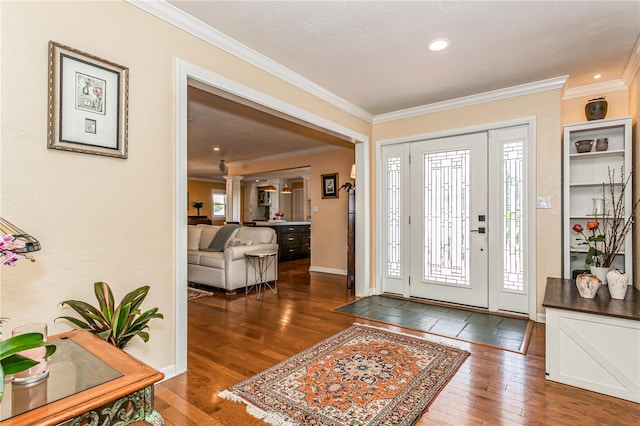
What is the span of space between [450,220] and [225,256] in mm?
3131

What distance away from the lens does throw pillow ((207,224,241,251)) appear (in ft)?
17.5

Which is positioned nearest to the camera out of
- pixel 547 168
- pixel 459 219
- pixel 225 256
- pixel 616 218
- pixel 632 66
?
pixel 632 66

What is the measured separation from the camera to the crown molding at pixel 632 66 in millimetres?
2712

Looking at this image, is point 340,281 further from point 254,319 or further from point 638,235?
point 638,235

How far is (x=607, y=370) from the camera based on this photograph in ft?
6.75

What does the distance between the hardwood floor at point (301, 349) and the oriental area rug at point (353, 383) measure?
0.08 metres

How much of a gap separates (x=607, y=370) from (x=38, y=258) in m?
3.40

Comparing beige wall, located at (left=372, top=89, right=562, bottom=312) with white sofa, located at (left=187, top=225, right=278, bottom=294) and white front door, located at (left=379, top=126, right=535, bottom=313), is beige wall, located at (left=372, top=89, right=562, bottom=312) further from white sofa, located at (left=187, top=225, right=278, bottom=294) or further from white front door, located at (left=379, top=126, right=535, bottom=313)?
white sofa, located at (left=187, top=225, right=278, bottom=294)

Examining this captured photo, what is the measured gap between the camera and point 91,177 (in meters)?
1.85

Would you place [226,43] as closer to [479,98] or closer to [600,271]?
[479,98]

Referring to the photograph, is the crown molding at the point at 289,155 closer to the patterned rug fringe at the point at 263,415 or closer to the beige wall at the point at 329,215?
the beige wall at the point at 329,215

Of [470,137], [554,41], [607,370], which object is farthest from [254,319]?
[554,41]

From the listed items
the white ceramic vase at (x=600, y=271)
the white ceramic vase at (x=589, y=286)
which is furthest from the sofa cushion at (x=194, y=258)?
the white ceramic vase at (x=600, y=271)

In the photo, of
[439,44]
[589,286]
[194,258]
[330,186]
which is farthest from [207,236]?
[589,286]
